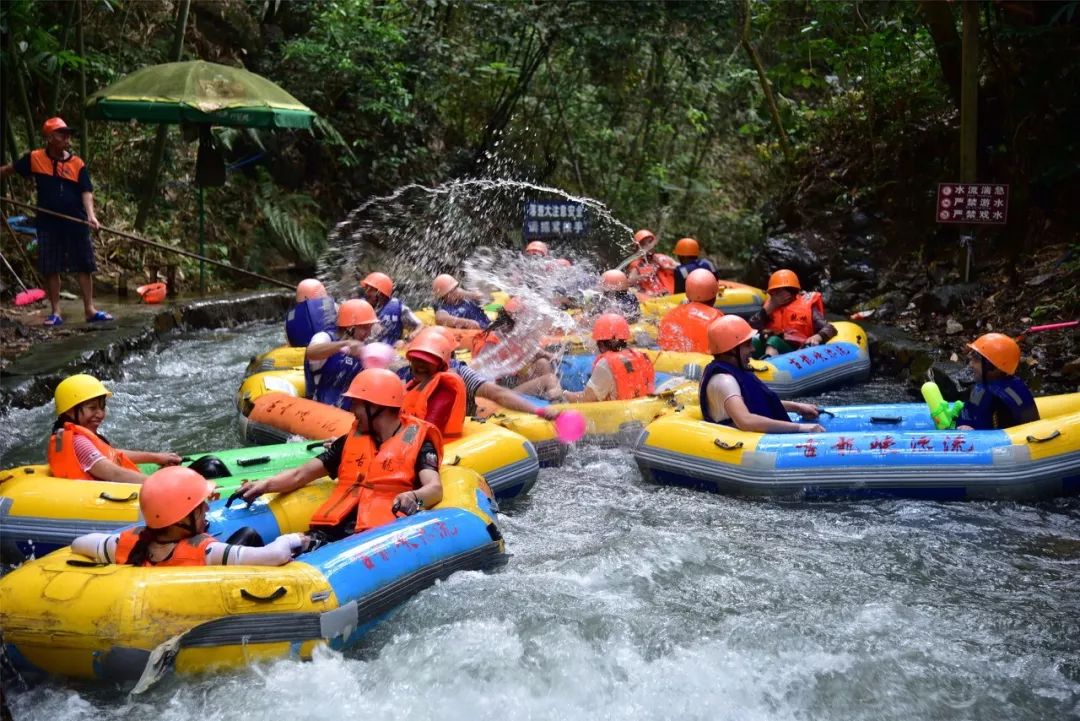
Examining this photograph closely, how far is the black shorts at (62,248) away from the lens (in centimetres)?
1071

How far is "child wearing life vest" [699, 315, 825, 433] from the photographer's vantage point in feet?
23.3

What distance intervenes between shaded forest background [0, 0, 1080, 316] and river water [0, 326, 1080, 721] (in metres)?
4.83

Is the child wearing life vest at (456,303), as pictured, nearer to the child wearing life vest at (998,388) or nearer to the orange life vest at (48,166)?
the orange life vest at (48,166)

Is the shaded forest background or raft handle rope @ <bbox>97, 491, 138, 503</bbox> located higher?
the shaded forest background

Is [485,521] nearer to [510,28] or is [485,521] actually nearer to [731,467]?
[731,467]

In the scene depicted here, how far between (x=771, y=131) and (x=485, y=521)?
18.2 metres

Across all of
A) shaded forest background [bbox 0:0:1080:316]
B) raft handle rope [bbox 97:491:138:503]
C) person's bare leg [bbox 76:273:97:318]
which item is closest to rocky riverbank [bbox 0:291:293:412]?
person's bare leg [bbox 76:273:97:318]

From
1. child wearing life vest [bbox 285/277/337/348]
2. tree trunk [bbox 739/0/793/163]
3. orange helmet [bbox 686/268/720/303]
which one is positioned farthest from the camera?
tree trunk [bbox 739/0/793/163]

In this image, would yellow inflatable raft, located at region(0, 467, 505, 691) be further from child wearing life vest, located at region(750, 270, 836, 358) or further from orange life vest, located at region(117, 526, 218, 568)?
child wearing life vest, located at region(750, 270, 836, 358)

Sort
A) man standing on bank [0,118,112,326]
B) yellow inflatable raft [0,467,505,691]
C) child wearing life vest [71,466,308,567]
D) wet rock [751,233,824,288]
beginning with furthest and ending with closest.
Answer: wet rock [751,233,824,288] → man standing on bank [0,118,112,326] → child wearing life vest [71,466,308,567] → yellow inflatable raft [0,467,505,691]

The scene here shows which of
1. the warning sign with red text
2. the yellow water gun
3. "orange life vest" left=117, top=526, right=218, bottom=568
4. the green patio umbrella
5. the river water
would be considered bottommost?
the river water

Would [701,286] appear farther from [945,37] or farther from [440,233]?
[440,233]

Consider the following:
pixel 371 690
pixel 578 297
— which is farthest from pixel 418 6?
pixel 371 690

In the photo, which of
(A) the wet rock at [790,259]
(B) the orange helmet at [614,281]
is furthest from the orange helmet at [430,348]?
(A) the wet rock at [790,259]
